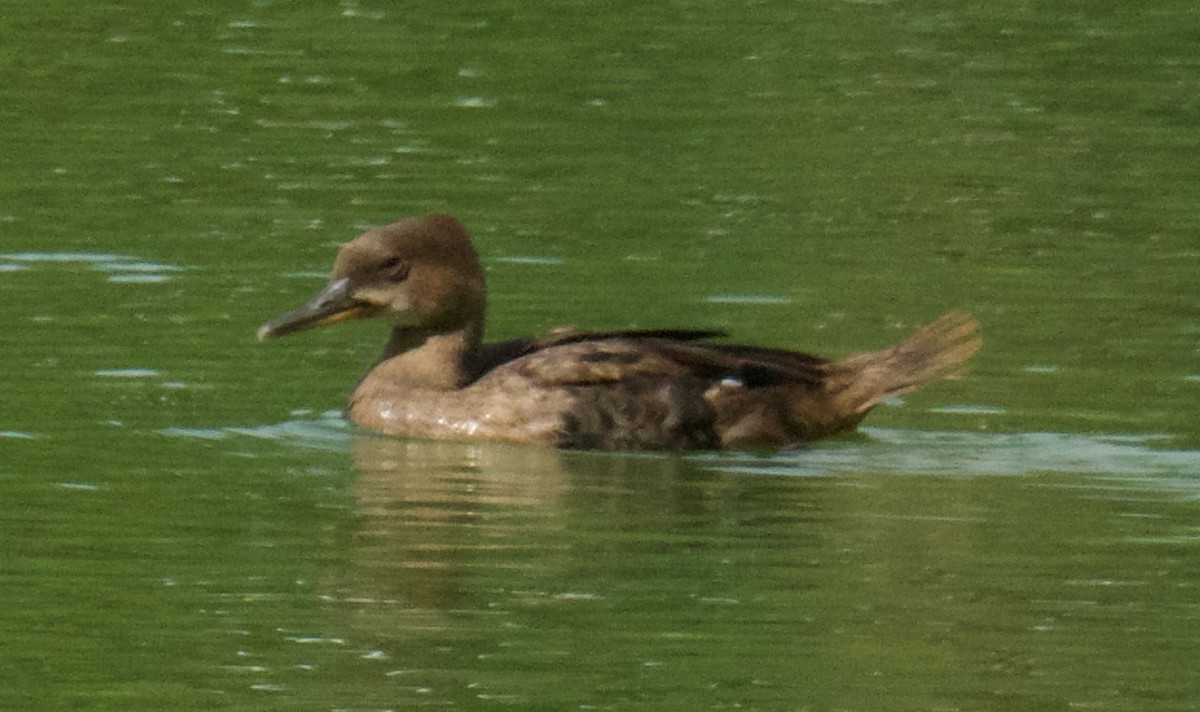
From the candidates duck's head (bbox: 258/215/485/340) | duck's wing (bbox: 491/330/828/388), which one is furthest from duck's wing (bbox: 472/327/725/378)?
duck's head (bbox: 258/215/485/340)

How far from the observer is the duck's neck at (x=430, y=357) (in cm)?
1192

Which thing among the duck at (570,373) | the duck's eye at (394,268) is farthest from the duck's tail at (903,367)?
the duck's eye at (394,268)

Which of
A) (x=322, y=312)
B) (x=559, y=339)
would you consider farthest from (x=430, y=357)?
(x=559, y=339)

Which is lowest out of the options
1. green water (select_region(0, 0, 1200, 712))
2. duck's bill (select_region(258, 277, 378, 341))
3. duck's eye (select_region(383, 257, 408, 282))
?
green water (select_region(0, 0, 1200, 712))

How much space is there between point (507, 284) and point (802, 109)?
188 inches

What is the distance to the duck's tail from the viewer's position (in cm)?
1168

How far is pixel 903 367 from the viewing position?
38.4 ft

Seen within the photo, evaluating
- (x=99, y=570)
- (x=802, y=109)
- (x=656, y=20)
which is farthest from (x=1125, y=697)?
(x=656, y=20)

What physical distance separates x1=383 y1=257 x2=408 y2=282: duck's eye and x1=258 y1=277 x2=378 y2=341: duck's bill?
140 mm

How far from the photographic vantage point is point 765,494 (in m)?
10.7

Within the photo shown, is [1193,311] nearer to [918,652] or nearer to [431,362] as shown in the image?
[431,362]

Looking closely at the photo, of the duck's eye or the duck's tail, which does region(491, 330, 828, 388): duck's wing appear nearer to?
the duck's tail

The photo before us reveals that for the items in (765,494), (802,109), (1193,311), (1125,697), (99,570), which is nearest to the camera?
(1125,697)

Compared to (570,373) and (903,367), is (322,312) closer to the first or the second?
(570,373)
